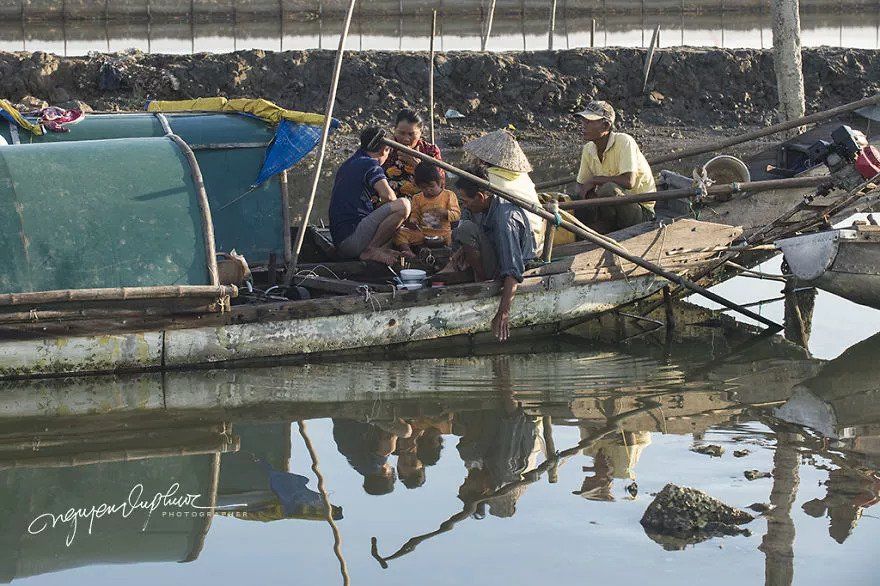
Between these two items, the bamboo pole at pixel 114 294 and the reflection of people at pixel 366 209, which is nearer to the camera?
the bamboo pole at pixel 114 294

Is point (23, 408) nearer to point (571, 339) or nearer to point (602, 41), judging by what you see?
point (571, 339)

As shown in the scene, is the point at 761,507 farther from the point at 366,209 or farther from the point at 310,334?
the point at 366,209

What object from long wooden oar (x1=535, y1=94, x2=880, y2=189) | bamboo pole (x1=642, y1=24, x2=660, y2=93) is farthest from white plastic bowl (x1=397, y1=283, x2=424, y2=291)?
bamboo pole (x1=642, y1=24, x2=660, y2=93)

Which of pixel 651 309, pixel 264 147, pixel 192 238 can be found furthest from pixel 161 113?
pixel 651 309

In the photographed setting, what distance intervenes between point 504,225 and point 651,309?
6.09 feet

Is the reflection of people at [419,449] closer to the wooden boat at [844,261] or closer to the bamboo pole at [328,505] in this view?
the bamboo pole at [328,505]

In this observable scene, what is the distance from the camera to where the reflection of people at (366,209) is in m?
8.97

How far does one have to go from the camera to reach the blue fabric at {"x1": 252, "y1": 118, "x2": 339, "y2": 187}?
9117mm

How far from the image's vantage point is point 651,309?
9633 millimetres

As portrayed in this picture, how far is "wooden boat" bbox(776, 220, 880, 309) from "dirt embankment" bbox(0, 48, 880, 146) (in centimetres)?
944

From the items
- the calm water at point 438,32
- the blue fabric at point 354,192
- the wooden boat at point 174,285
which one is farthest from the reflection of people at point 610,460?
the calm water at point 438,32

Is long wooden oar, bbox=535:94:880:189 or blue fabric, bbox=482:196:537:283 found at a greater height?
long wooden oar, bbox=535:94:880:189

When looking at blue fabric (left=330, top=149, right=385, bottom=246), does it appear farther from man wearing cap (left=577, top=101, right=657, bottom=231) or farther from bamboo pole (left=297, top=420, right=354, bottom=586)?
bamboo pole (left=297, top=420, right=354, bottom=586)

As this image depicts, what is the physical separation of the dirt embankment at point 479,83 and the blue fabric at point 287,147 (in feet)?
29.3
